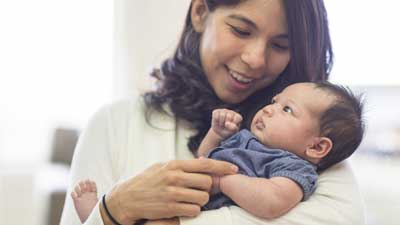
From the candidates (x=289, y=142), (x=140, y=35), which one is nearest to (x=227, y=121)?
(x=289, y=142)

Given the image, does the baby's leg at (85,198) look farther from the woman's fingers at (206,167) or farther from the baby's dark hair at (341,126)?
the baby's dark hair at (341,126)

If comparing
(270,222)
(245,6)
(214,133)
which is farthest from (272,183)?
(245,6)

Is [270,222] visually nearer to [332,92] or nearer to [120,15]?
[332,92]

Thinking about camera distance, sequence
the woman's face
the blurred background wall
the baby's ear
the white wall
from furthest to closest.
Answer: the white wall
the blurred background wall
the woman's face
the baby's ear

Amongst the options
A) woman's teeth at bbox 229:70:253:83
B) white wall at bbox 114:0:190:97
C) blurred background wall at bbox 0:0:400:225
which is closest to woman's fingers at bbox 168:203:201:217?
woman's teeth at bbox 229:70:253:83

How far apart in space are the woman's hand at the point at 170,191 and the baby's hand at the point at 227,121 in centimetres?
11

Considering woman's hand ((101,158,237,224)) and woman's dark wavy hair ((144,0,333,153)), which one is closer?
woman's hand ((101,158,237,224))

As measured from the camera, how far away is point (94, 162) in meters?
1.21

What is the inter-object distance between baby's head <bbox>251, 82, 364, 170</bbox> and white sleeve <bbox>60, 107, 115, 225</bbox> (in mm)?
389

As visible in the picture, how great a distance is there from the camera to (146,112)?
1.29 m

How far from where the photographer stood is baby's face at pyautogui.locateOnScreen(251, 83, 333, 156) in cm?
105

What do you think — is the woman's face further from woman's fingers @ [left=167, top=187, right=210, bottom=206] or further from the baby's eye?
woman's fingers @ [left=167, top=187, right=210, bottom=206]

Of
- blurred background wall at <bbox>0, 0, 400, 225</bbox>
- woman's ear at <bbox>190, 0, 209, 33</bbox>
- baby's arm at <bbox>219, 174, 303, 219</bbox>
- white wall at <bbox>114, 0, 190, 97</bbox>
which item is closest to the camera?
baby's arm at <bbox>219, 174, 303, 219</bbox>

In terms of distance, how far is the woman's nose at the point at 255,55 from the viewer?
3.92 ft
